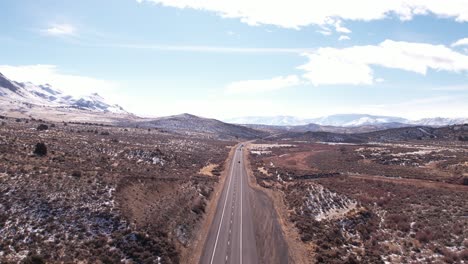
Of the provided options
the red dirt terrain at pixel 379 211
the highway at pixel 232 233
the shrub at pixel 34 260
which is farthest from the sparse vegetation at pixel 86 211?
the red dirt terrain at pixel 379 211

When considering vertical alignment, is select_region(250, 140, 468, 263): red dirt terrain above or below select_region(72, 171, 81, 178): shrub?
below

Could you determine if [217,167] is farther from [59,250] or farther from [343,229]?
[59,250]

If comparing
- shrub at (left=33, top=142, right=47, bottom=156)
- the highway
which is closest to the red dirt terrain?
the highway

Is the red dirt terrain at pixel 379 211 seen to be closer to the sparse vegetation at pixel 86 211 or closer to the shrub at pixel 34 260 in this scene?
the sparse vegetation at pixel 86 211

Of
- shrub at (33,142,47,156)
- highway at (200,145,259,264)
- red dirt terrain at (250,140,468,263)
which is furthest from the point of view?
shrub at (33,142,47,156)

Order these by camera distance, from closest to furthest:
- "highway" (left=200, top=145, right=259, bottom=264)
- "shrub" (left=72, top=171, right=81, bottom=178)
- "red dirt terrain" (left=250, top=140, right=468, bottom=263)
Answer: "highway" (left=200, top=145, right=259, bottom=264) → "red dirt terrain" (left=250, top=140, right=468, bottom=263) → "shrub" (left=72, top=171, right=81, bottom=178)

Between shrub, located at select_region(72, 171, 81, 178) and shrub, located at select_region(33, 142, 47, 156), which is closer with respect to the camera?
shrub, located at select_region(72, 171, 81, 178)

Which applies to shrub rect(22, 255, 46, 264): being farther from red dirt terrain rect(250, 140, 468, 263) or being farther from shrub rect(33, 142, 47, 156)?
shrub rect(33, 142, 47, 156)

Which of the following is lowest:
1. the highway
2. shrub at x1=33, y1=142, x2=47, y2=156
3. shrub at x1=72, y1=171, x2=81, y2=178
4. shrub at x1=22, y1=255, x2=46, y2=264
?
the highway
